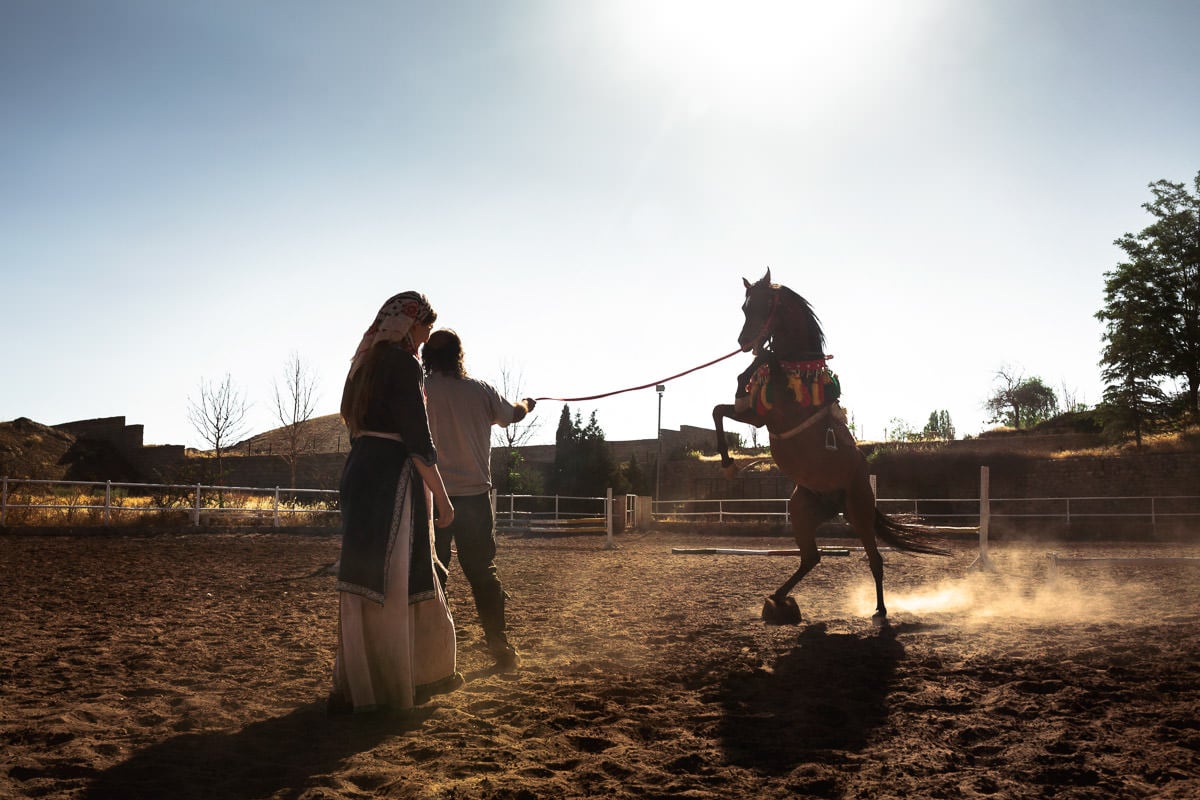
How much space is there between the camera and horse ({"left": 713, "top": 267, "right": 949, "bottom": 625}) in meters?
5.56

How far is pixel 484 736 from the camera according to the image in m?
2.88

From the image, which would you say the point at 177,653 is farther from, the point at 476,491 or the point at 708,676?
the point at 708,676

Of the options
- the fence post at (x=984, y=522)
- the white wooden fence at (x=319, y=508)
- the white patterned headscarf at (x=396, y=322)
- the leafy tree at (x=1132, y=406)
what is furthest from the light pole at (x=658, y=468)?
the white patterned headscarf at (x=396, y=322)

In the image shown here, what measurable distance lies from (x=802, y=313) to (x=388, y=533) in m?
3.64

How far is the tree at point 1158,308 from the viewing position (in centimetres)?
2945

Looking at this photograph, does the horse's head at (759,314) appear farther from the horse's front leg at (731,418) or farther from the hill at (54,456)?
the hill at (54,456)

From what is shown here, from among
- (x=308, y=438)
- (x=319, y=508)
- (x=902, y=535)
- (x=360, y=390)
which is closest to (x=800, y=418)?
(x=902, y=535)

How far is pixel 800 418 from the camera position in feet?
18.2

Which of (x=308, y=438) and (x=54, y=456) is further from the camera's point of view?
(x=308, y=438)

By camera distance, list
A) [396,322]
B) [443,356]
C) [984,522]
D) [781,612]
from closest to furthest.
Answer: [396,322] < [443,356] < [781,612] < [984,522]

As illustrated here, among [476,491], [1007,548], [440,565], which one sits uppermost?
[476,491]

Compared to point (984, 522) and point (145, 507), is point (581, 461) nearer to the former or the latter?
point (145, 507)

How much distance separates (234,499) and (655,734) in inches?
953

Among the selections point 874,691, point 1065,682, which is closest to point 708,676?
point 874,691
